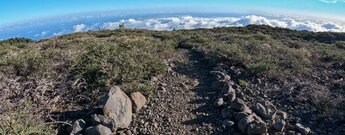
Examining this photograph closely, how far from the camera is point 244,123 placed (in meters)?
4.86

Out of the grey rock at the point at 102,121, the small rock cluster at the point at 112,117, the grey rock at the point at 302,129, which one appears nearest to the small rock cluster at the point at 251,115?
the grey rock at the point at 302,129

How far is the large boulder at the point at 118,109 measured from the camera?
15.8ft

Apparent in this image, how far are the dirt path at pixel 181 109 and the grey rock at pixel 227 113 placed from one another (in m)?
0.12

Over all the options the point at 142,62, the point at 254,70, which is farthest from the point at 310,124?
the point at 142,62

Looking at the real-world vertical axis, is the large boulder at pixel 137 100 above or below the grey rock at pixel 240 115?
above

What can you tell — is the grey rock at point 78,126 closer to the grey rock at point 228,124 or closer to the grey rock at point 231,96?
the grey rock at point 228,124

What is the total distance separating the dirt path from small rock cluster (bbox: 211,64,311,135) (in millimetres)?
204

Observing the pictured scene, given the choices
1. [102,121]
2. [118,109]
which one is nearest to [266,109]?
[118,109]

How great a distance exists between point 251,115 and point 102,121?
237 cm

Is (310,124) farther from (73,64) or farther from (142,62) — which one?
(73,64)

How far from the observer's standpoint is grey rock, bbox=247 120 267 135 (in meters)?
4.69

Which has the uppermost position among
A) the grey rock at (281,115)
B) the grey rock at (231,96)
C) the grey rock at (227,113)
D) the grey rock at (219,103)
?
the grey rock at (231,96)

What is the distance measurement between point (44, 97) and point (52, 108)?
13.7 inches

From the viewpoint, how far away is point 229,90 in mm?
6168
